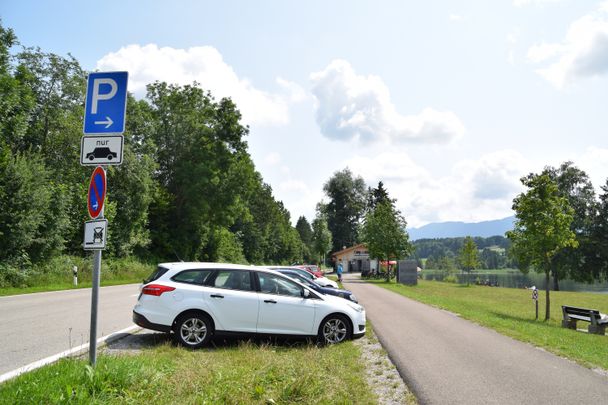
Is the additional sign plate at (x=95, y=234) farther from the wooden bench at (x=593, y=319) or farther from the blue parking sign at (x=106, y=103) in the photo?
the wooden bench at (x=593, y=319)

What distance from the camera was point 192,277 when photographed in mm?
8578

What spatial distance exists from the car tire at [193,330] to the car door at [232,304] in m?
0.20

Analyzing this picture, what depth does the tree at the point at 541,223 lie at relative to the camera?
20.5 meters

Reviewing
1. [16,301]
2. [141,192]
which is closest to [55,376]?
[16,301]

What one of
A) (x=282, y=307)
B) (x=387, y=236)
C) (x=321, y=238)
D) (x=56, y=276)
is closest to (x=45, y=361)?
(x=282, y=307)

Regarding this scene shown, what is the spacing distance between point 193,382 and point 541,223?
19651 mm

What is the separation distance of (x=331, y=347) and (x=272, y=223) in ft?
237

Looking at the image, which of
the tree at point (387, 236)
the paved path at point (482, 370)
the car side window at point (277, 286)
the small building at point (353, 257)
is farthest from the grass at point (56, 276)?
the small building at point (353, 257)

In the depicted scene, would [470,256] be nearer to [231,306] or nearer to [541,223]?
[541,223]

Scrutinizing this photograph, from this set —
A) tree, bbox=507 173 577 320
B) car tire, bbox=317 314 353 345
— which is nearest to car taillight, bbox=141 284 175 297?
car tire, bbox=317 314 353 345

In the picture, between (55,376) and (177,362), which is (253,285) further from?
(55,376)

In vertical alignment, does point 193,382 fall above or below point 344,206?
below

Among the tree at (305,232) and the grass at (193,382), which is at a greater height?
the tree at (305,232)

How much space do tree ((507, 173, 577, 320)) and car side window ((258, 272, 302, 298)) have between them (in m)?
15.9
